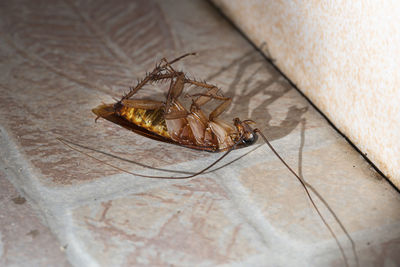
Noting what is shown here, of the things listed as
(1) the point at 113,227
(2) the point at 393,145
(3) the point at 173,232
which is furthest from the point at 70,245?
(2) the point at 393,145

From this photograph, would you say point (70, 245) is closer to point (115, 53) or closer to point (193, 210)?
point (193, 210)

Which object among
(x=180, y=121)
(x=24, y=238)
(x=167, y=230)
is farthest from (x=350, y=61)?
(x=24, y=238)

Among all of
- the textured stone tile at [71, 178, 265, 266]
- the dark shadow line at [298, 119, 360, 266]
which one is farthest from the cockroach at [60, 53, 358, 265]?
the textured stone tile at [71, 178, 265, 266]

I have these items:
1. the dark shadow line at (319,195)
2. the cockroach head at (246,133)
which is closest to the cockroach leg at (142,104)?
the cockroach head at (246,133)

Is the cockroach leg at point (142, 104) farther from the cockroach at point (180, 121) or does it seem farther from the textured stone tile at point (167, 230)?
the textured stone tile at point (167, 230)

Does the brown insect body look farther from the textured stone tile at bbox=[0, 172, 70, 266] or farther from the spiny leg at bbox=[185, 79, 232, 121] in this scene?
the textured stone tile at bbox=[0, 172, 70, 266]

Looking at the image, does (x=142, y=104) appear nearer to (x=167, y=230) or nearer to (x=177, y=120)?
(x=177, y=120)
